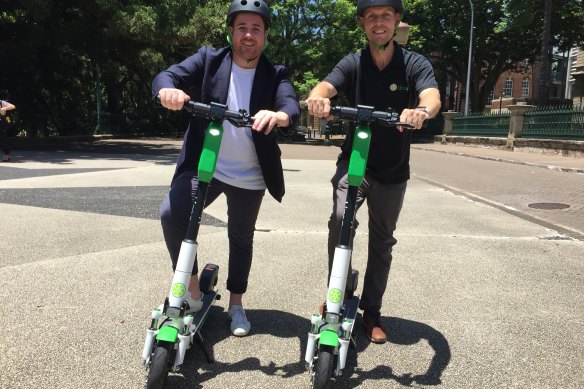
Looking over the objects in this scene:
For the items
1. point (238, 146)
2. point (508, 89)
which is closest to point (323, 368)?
point (238, 146)

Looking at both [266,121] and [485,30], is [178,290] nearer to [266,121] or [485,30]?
[266,121]

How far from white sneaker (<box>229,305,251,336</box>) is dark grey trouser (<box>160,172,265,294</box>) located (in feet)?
0.38

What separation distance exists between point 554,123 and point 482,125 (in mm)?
Result: 7637

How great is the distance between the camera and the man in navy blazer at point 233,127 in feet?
8.92

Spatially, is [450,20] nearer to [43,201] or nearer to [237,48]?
[43,201]

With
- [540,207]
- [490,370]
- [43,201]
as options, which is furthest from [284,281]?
[540,207]

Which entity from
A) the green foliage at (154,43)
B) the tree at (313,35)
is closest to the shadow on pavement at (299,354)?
Answer: the green foliage at (154,43)

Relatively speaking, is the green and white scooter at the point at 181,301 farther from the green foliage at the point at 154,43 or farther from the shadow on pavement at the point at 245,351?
the green foliage at the point at 154,43

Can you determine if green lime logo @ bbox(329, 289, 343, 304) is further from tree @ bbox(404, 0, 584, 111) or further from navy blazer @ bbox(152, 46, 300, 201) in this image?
tree @ bbox(404, 0, 584, 111)

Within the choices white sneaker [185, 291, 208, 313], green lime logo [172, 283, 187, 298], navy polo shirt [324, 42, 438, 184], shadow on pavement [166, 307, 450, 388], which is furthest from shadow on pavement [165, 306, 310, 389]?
navy polo shirt [324, 42, 438, 184]

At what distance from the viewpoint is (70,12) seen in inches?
752

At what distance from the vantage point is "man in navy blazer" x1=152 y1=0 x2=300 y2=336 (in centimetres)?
272

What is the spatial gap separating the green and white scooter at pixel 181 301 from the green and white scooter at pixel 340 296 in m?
0.55

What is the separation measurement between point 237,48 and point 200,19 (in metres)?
17.6
